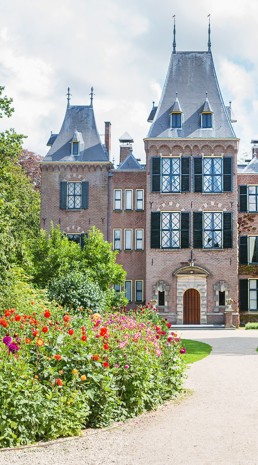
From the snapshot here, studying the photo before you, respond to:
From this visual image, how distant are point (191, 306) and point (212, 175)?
7932mm

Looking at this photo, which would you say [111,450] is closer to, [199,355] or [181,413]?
[181,413]

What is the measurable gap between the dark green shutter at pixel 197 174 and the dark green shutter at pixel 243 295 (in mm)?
6488

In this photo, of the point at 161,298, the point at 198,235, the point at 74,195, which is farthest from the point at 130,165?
the point at 161,298

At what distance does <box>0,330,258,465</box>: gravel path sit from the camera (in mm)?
8109

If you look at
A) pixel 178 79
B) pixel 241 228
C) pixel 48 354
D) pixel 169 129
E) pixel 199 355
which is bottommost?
pixel 199 355

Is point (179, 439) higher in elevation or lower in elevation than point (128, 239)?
lower

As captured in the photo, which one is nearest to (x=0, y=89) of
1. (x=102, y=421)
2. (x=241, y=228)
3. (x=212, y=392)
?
(x=212, y=392)

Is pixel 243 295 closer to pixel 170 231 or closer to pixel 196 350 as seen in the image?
pixel 170 231

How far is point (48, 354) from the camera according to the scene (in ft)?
32.5

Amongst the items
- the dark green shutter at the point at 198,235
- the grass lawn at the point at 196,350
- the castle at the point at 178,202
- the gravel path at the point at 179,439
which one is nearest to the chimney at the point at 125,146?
the castle at the point at 178,202

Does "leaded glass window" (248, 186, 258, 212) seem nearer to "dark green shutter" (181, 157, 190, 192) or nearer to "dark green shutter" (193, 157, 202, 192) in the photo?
"dark green shutter" (193, 157, 202, 192)

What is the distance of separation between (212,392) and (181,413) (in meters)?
2.45

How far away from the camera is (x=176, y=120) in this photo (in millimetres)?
39750

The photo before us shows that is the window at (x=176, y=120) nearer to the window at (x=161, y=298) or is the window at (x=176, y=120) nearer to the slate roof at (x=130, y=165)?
the slate roof at (x=130, y=165)
